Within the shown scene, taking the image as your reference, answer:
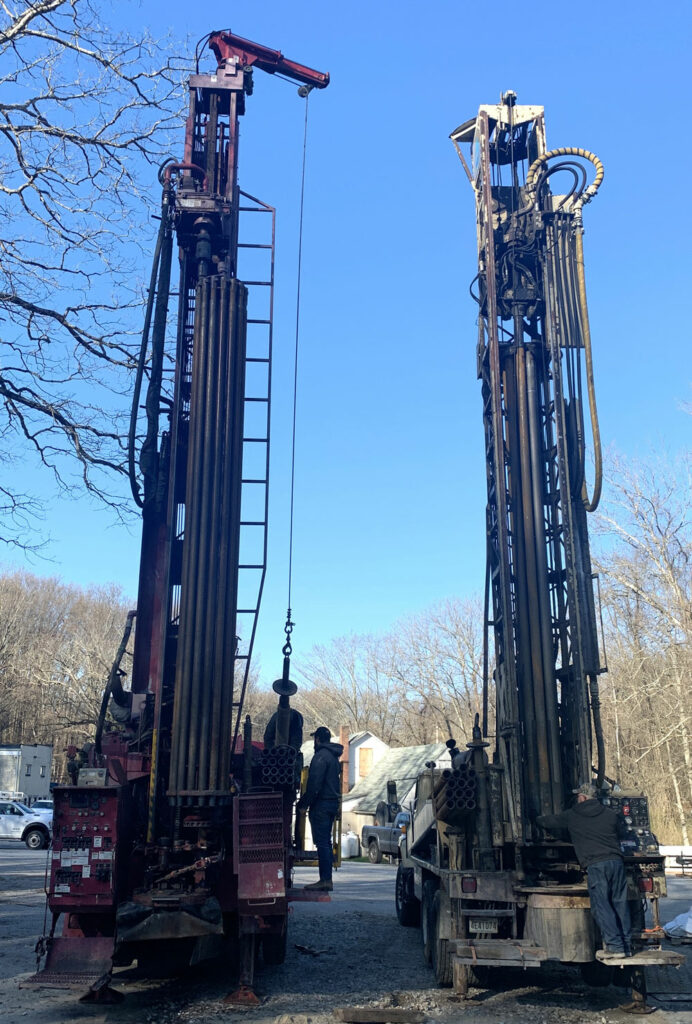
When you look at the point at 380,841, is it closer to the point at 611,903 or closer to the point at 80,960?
the point at 611,903

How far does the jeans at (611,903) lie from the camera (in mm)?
7504

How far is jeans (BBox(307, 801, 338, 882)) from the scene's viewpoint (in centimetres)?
878

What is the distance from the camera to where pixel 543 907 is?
7.95m

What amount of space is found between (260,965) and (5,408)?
329 inches

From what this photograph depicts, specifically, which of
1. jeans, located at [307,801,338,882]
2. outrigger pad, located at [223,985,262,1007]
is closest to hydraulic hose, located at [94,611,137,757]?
jeans, located at [307,801,338,882]

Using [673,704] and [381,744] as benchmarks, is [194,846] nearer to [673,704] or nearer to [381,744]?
[673,704]

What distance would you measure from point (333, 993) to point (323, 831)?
1.42m

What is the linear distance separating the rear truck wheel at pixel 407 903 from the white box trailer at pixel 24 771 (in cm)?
3003

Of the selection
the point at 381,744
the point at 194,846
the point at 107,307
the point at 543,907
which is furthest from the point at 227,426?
the point at 381,744

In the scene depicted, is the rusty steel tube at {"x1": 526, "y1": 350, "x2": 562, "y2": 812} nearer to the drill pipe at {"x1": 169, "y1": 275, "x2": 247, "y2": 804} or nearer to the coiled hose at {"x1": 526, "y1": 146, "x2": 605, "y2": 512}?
the coiled hose at {"x1": 526, "y1": 146, "x2": 605, "y2": 512}

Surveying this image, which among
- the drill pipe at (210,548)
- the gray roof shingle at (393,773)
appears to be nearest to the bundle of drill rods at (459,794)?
the drill pipe at (210,548)

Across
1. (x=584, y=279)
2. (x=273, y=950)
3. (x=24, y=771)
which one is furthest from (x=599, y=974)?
(x=24, y=771)

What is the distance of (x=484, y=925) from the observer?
8.09m

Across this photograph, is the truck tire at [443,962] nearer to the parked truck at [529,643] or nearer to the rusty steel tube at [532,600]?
the parked truck at [529,643]
